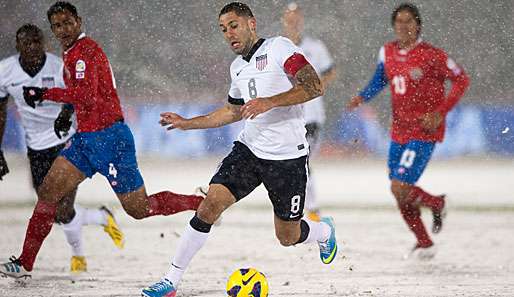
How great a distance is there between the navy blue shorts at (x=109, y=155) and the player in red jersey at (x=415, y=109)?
209 centimetres

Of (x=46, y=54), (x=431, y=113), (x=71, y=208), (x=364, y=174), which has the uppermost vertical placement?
(x=46, y=54)

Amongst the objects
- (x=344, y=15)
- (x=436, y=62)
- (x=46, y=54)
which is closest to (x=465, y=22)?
(x=344, y=15)

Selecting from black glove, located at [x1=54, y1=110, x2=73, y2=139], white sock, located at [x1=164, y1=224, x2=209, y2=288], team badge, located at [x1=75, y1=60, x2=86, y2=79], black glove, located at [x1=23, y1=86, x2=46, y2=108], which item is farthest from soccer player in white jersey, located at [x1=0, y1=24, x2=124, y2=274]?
white sock, located at [x1=164, y1=224, x2=209, y2=288]

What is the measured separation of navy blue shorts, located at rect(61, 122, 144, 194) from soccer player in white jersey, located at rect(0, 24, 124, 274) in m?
0.64

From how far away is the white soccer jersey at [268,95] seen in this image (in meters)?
5.82

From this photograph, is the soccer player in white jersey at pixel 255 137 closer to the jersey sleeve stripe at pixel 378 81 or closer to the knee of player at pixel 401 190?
the knee of player at pixel 401 190

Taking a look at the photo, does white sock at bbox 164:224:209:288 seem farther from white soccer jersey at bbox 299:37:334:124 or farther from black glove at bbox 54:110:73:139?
white soccer jersey at bbox 299:37:334:124

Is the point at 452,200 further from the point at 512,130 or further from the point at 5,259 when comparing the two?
the point at 5,259

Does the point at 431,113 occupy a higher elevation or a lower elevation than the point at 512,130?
higher

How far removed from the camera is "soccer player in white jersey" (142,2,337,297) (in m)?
5.75

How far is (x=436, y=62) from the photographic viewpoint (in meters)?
7.78

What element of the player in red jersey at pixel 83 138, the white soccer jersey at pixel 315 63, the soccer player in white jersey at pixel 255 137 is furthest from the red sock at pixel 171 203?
the white soccer jersey at pixel 315 63

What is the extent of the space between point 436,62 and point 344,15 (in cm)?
507

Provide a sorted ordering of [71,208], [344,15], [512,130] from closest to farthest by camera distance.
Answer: [71,208] → [344,15] → [512,130]
